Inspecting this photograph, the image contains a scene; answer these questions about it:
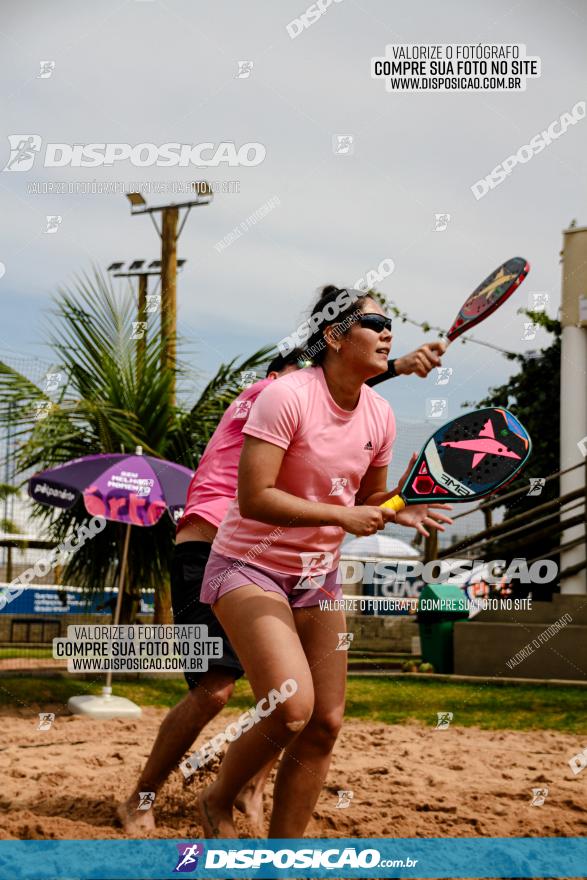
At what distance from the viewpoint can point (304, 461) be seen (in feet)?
10.1

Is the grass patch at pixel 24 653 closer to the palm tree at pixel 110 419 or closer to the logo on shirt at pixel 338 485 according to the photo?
the palm tree at pixel 110 419

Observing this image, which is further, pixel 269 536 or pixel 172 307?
pixel 172 307

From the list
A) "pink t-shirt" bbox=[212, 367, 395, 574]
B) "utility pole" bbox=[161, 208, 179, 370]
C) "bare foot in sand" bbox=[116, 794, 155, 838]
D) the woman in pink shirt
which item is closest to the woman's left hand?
the woman in pink shirt

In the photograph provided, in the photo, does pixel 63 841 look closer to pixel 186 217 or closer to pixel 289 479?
pixel 289 479

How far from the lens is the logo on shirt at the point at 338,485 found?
3.15 m

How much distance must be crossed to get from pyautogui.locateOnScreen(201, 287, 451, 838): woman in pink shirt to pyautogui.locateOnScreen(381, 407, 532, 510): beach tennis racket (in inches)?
2.9

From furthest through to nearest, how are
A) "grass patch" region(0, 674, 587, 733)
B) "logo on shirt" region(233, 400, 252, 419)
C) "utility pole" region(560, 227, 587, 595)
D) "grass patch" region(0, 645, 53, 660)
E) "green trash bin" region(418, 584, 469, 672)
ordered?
"grass patch" region(0, 645, 53, 660), "utility pole" region(560, 227, 587, 595), "green trash bin" region(418, 584, 469, 672), "grass patch" region(0, 674, 587, 733), "logo on shirt" region(233, 400, 252, 419)

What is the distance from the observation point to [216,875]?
3.09 meters

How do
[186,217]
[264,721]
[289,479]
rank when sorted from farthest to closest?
1. [186,217]
2. [289,479]
3. [264,721]

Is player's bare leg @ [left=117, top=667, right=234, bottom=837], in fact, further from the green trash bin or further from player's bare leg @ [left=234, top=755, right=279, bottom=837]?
the green trash bin

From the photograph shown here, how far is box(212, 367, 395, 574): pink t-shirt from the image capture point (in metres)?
3.01

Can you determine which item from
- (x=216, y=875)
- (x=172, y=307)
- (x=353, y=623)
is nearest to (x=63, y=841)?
(x=216, y=875)

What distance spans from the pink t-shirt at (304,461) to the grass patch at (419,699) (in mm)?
4496

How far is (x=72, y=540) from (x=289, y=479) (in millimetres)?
6670
